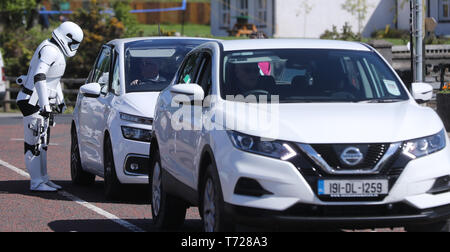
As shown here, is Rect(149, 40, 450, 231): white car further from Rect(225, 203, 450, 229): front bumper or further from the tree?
the tree

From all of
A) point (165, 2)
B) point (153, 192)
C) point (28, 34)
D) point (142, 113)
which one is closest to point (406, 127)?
point (153, 192)

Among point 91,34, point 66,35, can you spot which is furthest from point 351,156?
point 91,34

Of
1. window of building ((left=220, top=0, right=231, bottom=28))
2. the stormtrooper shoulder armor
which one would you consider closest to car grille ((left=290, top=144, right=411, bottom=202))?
the stormtrooper shoulder armor

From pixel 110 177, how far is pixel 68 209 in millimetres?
827

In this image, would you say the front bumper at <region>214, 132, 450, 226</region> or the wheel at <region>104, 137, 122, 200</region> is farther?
the wheel at <region>104, 137, 122, 200</region>

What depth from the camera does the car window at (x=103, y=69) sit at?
13.0 metres

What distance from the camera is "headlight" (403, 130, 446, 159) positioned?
7379 millimetres

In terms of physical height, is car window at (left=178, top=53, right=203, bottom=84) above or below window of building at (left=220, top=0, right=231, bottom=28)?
above

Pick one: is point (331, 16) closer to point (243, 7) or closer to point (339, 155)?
point (243, 7)

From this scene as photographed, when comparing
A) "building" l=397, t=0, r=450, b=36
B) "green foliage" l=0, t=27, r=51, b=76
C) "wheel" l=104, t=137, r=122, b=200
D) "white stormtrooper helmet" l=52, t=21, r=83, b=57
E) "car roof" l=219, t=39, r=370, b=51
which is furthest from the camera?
"building" l=397, t=0, r=450, b=36

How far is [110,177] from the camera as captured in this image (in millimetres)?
11953

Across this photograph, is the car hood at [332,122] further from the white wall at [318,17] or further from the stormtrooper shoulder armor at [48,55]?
the white wall at [318,17]

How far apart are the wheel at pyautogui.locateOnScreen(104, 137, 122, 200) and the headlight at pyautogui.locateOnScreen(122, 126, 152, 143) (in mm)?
354

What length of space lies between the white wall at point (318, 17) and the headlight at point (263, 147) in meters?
40.7
